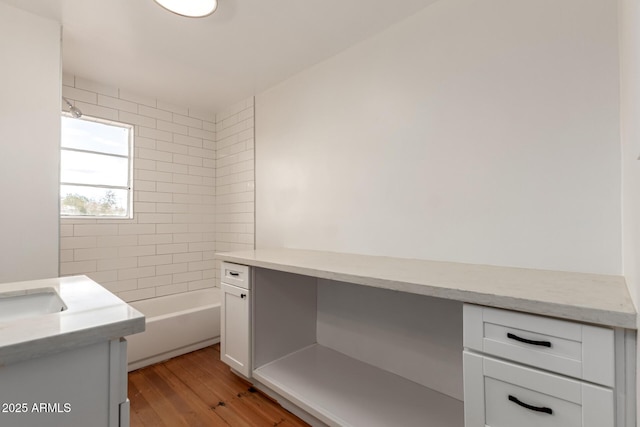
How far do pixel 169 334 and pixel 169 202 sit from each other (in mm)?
1422

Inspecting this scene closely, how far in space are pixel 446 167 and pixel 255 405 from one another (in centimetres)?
184

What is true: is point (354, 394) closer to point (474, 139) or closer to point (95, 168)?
point (474, 139)

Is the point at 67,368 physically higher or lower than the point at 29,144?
lower

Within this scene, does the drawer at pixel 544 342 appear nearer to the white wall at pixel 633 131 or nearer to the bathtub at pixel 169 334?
the white wall at pixel 633 131

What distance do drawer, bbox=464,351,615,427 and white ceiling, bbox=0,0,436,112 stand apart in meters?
1.93

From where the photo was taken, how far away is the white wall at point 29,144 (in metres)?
1.77

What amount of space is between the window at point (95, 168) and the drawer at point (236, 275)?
153 cm

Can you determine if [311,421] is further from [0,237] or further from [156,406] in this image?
[0,237]

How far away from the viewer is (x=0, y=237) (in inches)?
68.6

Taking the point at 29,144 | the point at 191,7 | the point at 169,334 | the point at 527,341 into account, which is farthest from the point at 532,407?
the point at 29,144

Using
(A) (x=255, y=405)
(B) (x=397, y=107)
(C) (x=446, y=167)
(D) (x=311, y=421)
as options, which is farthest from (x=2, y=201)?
(C) (x=446, y=167)

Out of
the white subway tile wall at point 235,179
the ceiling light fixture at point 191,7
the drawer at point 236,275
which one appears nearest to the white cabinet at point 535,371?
the drawer at point 236,275

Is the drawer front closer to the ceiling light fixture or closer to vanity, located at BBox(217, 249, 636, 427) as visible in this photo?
vanity, located at BBox(217, 249, 636, 427)

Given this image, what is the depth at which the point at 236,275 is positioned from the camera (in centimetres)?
213
